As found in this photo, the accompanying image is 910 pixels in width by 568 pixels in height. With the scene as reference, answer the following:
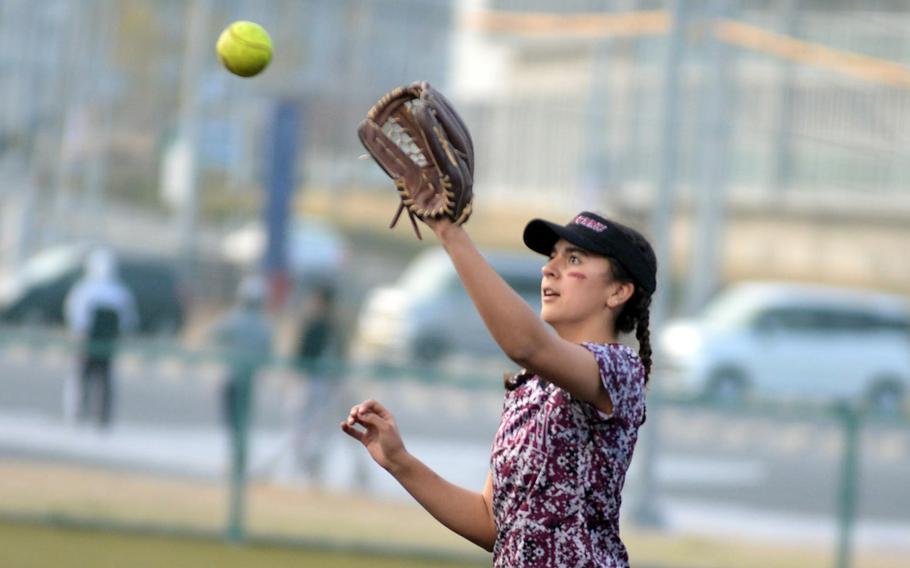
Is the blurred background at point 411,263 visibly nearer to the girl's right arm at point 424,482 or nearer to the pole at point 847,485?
the pole at point 847,485

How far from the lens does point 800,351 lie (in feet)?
79.3

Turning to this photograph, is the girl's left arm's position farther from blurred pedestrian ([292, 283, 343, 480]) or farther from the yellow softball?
blurred pedestrian ([292, 283, 343, 480])

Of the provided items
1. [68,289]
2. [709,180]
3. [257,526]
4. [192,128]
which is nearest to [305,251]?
[192,128]

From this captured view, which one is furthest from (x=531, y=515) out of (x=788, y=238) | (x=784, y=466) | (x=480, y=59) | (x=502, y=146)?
(x=480, y=59)

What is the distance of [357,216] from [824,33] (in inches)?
508

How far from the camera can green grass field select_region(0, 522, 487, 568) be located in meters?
9.48

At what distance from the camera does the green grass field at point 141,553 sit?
948cm

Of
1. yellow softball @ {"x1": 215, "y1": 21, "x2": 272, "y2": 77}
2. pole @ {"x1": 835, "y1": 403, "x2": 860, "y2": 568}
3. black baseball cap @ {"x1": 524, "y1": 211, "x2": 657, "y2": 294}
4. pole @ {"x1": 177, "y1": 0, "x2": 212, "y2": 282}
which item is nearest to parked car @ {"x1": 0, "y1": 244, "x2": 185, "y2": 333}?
pole @ {"x1": 177, "y1": 0, "x2": 212, "y2": 282}

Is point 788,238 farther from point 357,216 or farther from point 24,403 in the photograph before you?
point 24,403

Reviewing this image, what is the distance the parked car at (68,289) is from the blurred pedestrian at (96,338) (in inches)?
329

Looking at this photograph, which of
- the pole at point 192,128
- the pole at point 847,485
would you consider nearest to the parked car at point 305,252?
the pole at point 192,128

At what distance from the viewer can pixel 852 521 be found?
987 cm

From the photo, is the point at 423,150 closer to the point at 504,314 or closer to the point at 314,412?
the point at 504,314

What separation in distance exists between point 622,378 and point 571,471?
0.74 ft
